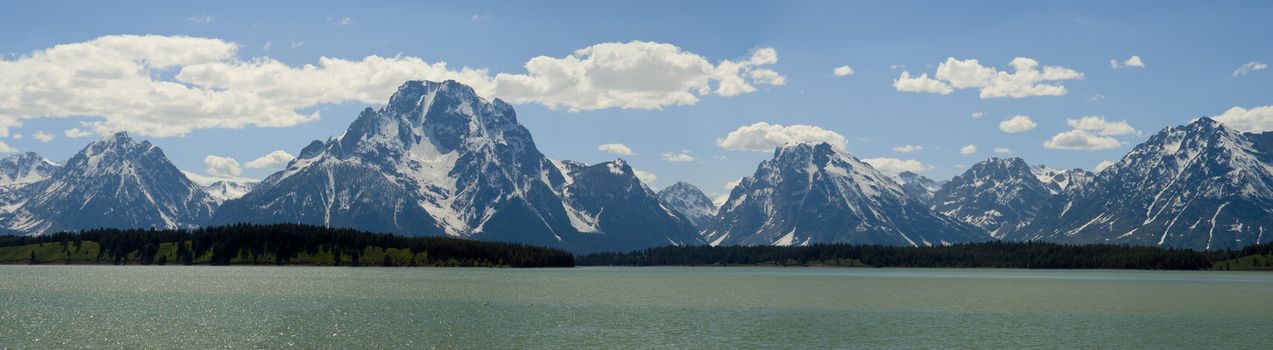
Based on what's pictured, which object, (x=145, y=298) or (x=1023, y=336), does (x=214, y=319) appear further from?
(x=1023, y=336)

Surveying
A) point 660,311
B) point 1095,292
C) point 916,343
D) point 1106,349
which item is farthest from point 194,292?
point 1095,292

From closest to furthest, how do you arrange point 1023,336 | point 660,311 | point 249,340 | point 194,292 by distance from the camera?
point 249,340, point 1023,336, point 660,311, point 194,292

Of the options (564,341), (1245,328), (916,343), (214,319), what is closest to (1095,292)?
(1245,328)

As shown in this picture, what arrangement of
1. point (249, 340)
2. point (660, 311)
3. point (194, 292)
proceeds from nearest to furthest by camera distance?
point (249, 340), point (660, 311), point (194, 292)

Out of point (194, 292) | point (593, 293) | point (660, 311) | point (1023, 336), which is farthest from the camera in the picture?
point (593, 293)

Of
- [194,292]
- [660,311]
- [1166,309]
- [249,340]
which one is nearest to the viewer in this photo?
[249,340]

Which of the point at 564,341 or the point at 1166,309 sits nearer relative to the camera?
the point at 564,341

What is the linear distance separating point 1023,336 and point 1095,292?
11060 centimetres

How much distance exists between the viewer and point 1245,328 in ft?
360

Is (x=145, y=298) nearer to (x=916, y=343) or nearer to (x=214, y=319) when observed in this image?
(x=214, y=319)

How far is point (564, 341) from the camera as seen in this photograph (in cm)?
9138

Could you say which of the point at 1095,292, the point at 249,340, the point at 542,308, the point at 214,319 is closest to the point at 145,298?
the point at 214,319

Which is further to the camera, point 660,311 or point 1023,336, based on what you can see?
point 660,311

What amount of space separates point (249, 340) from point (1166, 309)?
117939mm
